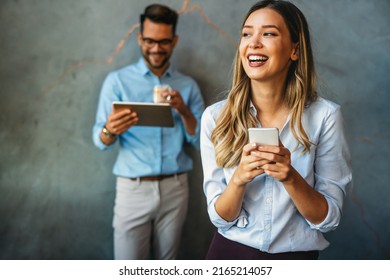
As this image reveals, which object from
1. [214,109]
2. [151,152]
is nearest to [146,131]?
[151,152]

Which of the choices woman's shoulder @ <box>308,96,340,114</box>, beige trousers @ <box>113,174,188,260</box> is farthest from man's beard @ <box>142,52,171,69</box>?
woman's shoulder @ <box>308,96,340,114</box>

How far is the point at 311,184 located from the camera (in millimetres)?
953

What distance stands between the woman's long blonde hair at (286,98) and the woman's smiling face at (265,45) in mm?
17

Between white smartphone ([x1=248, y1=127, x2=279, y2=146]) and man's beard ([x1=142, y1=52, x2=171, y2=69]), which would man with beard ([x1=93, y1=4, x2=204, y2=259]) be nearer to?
man's beard ([x1=142, y1=52, x2=171, y2=69])

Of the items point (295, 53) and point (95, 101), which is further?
point (95, 101)

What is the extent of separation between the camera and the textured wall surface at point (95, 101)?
1.23 meters

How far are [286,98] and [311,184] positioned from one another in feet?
0.66

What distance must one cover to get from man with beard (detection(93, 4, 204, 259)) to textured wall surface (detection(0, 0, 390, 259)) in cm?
4

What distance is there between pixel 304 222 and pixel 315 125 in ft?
0.71

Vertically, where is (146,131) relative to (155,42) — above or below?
below

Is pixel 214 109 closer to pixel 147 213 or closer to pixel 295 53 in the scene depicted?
pixel 295 53

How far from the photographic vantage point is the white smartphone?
824 mm

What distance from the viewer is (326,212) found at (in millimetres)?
908
